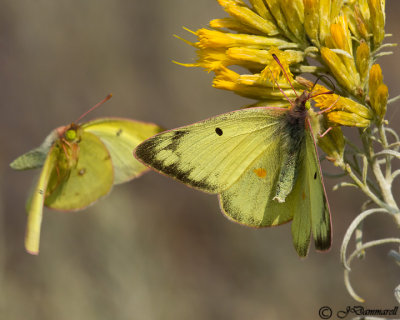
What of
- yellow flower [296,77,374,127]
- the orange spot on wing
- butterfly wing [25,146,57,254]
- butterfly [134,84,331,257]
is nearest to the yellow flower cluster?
yellow flower [296,77,374,127]

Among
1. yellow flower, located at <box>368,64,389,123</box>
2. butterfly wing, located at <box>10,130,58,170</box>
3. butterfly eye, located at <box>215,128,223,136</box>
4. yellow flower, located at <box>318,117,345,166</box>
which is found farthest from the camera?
butterfly wing, located at <box>10,130,58,170</box>

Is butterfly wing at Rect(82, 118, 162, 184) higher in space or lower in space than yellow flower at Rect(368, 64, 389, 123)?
lower

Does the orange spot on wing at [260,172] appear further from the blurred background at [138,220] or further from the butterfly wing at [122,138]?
the blurred background at [138,220]

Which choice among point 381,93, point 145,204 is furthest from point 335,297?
point 381,93

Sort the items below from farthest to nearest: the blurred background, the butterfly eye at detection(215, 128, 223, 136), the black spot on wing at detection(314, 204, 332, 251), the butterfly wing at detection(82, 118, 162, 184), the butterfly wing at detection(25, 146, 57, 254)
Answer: the blurred background
the butterfly wing at detection(82, 118, 162, 184)
the butterfly wing at detection(25, 146, 57, 254)
the butterfly eye at detection(215, 128, 223, 136)
the black spot on wing at detection(314, 204, 332, 251)

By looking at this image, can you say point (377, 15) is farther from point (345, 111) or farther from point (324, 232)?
point (324, 232)

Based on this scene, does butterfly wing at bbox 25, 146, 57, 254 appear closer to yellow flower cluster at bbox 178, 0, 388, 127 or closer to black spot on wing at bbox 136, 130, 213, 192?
black spot on wing at bbox 136, 130, 213, 192
